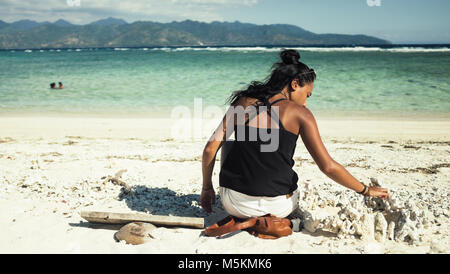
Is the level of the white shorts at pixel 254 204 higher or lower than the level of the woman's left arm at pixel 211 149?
lower

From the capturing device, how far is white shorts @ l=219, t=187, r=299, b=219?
292cm

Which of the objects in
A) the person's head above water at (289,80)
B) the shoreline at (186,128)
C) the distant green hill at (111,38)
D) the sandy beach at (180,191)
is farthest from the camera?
the distant green hill at (111,38)

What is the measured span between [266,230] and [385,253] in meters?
0.93

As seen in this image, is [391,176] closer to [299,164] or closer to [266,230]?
[299,164]

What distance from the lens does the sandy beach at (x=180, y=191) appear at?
2949 mm

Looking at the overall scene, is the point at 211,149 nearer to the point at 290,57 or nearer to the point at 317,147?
the point at 317,147

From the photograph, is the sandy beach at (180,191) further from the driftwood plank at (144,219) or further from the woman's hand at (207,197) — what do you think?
the woman's hand at (207,197)

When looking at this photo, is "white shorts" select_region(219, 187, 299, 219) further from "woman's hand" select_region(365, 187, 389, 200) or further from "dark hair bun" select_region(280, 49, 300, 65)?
"dark hair bun" select_region(280, 49, 300, 65)

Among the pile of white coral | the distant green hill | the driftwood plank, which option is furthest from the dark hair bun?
the distant green hill

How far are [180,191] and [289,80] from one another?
212 cm

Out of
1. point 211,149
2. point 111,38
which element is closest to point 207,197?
point 211,149

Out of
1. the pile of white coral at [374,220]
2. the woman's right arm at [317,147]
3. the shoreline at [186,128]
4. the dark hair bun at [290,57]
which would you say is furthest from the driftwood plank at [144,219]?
the shoreline at [186,128]

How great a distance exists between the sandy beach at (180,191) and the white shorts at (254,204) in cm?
21

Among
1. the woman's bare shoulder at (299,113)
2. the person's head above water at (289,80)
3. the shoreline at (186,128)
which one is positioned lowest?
the shoreline at (186,128)
